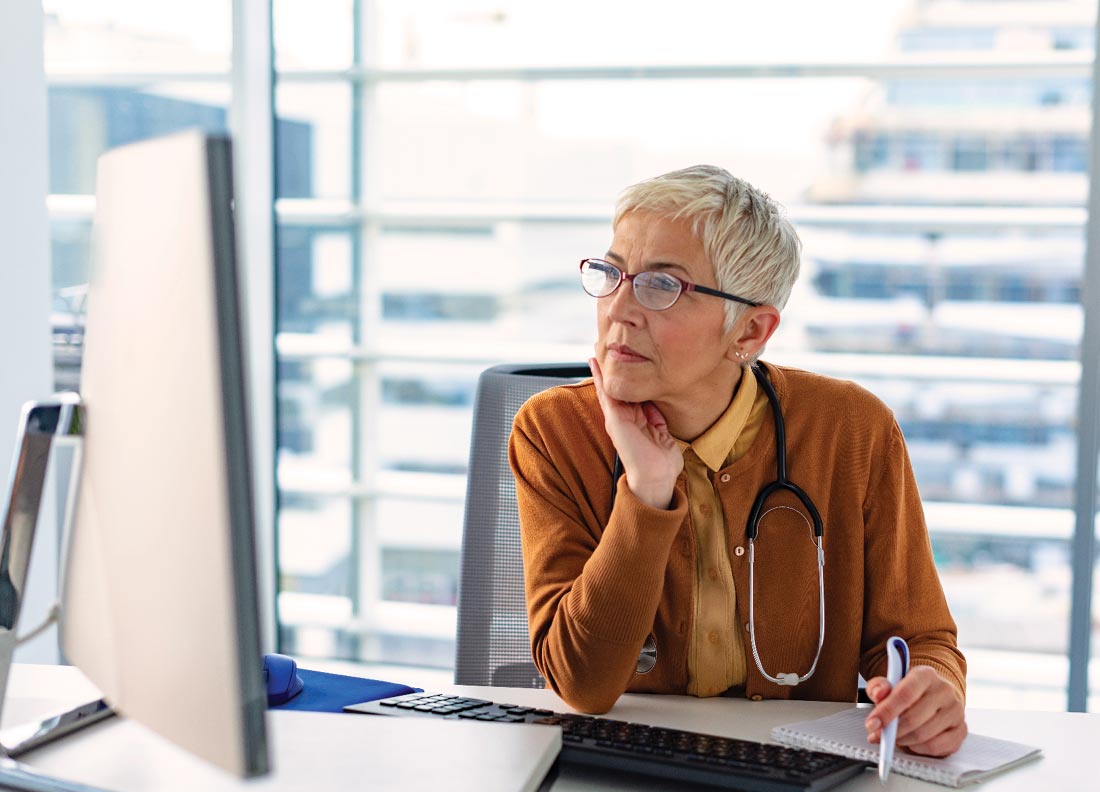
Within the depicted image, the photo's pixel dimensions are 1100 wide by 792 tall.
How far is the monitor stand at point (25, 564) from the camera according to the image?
0.88m

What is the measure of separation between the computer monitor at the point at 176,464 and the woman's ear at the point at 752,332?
0.96m

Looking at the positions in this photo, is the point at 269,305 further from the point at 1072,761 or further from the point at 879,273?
the point at 1072,761

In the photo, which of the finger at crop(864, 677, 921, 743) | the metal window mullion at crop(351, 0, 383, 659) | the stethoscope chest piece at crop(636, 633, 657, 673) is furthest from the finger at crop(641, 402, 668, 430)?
the metal window mullion at crop(351, 0, 383, 659)

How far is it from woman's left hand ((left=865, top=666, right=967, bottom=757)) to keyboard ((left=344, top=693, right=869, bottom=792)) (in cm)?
7

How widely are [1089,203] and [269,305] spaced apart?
2338 millimetres

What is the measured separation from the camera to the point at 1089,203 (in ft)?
9.48

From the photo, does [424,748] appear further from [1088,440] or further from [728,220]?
[1088,440]

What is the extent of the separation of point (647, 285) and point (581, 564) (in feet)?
1.22

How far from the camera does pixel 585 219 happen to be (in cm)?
345

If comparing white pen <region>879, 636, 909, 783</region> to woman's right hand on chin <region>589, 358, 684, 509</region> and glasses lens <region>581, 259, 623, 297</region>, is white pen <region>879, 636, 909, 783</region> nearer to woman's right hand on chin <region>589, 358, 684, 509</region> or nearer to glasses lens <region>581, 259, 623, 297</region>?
woman's right hand on chin <region>589, 358, 684, 509</region>

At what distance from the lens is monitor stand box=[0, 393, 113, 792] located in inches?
34.7

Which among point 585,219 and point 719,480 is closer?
point 719,480

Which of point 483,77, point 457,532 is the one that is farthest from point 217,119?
point 457,532

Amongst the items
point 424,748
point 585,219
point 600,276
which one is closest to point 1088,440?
point 585,219
